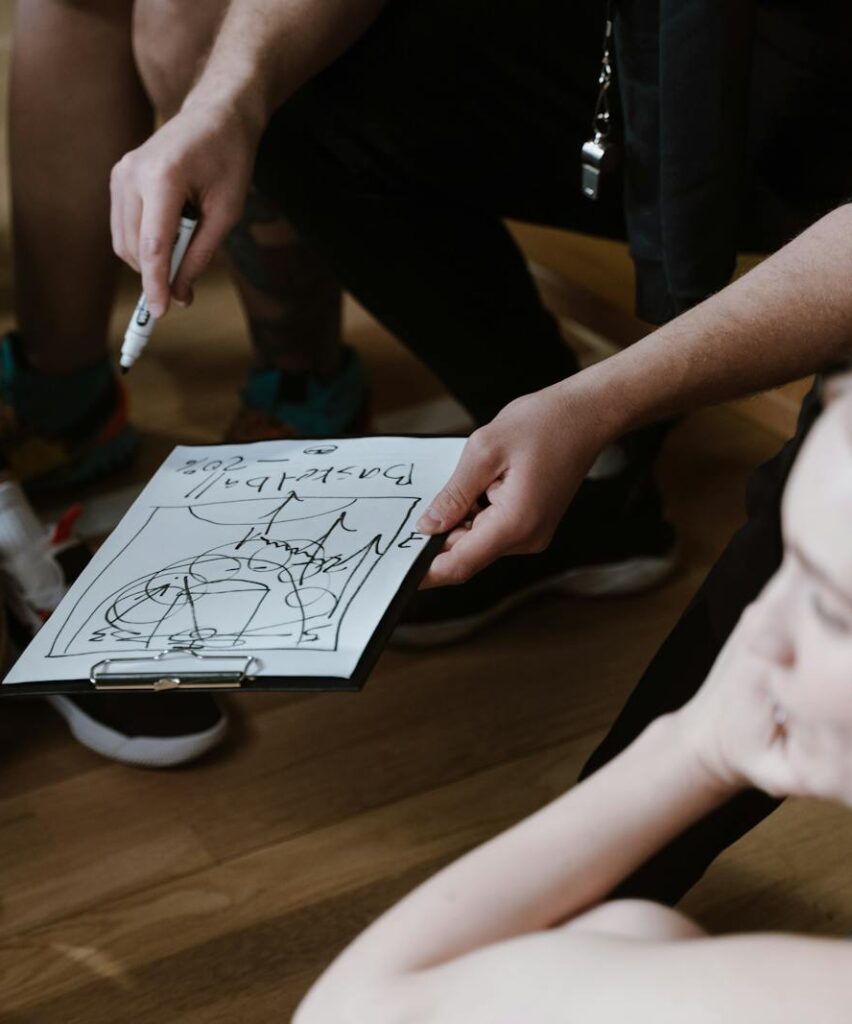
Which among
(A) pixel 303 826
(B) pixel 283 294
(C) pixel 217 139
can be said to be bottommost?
(A) pixel 303 826

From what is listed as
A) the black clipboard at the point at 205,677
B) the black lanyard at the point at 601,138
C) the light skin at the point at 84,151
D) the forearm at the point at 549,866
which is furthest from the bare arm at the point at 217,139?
the forearm at the point at 549,866

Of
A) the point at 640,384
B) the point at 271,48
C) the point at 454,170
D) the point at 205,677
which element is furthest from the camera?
the point at 454,170

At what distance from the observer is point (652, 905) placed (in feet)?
1.56

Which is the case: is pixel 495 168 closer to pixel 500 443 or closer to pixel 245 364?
pixel 500 443

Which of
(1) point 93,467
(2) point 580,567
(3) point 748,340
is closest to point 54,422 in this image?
(1) point 93,467

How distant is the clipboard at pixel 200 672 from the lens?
69cm

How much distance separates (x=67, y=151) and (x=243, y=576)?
0.68 m

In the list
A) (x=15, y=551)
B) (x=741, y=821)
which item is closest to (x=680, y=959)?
(x=741, y=821)

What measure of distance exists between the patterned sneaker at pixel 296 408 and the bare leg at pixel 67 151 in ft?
0.62

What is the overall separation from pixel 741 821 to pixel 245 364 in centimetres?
112

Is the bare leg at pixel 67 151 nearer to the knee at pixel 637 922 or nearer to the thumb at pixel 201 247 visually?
the thumb at pixel 201 247

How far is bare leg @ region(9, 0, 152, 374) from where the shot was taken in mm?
1256

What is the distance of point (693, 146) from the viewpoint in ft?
3.02

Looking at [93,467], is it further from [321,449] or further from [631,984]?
[631,984]
